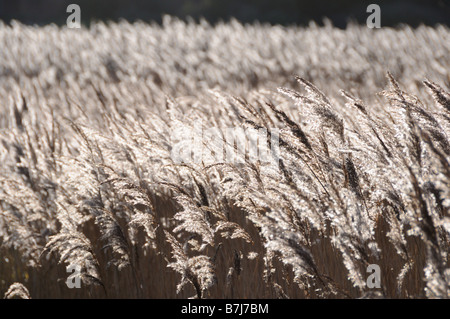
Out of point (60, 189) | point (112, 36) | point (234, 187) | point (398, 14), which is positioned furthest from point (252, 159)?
point (398, 14)

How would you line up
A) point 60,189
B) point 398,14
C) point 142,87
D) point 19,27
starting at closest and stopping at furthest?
1. point 60,189
2. point 142,87
3. point 19,27
4. point 398,14

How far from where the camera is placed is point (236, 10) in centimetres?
3148

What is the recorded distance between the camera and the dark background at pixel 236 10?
28.4m

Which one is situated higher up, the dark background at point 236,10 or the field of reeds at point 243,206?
the dark background at point 236,10

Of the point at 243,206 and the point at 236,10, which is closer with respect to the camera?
the point at 243,206

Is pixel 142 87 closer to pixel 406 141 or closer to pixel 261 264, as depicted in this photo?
pixel 261 264

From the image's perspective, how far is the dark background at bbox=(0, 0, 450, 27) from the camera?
2836 cm

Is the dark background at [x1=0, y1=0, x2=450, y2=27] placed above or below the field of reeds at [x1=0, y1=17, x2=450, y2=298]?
Answer: above

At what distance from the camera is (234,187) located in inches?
108

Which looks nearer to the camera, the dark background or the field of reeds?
the field of reeds

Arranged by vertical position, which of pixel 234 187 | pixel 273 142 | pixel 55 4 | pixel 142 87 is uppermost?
pixel 55 4

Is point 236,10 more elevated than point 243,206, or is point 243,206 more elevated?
point 236,10

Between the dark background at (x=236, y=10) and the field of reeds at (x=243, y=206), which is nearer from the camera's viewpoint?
the field of reeds at (x=243, y=206)
